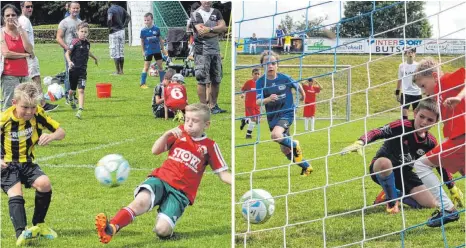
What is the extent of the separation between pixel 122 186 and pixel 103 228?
178cm

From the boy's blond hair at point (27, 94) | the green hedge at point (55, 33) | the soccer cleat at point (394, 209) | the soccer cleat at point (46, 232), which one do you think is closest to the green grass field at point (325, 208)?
the soccer cleat at point (394, 209)

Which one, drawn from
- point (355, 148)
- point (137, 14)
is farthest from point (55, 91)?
point (355, 148)

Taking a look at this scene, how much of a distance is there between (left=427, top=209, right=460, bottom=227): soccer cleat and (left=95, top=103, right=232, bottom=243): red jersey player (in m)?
1.35

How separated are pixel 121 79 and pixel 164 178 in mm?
8442

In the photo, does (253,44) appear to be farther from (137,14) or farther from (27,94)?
(137,14)

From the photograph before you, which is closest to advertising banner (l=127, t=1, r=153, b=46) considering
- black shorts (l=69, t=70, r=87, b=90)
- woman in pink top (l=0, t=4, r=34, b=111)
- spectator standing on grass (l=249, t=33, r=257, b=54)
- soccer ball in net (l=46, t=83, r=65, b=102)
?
soccer ball in net (l=46, t=83, r=65, b=102)

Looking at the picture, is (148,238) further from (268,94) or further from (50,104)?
(50,104)

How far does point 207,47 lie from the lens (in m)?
8.19

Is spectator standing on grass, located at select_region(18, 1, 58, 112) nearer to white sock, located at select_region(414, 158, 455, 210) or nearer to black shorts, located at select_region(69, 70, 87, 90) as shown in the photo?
black shorts, located at select_region(69, 70, 87, 90)

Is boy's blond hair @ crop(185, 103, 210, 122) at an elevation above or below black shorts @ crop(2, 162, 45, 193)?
→ above

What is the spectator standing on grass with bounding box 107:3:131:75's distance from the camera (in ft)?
35.0

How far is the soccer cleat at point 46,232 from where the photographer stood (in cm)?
421

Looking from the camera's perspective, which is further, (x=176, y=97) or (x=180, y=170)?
(x=176, y=97)

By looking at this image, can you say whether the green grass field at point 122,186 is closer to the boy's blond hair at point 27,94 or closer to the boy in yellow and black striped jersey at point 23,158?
the boy in yellow and black striped jersey at point 23,158
